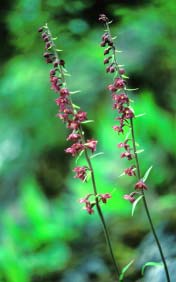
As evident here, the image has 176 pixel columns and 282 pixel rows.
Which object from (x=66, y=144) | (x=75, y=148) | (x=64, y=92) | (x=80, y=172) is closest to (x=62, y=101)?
(x=64, y=92)

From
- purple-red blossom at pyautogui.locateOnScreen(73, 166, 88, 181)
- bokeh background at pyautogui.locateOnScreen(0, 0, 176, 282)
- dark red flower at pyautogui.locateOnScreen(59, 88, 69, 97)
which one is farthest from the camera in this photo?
bokeh background at pyautogui.locateOnScreen(0, 0, 176, 282)

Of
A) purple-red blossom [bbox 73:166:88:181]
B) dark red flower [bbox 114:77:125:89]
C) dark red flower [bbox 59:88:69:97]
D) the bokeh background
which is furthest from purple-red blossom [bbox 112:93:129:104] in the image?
the bokeh background

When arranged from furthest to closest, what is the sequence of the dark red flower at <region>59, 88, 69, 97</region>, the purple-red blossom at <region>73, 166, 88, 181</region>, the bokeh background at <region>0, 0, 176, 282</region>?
the bokeh background at <region>0, 0, 176, 282</region>
the purple-red blossom at <region>73, 166, 88, 181</region>
the dark red flower at <region>59, 88, 69, 97</region>

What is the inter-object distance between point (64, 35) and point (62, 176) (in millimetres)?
1434

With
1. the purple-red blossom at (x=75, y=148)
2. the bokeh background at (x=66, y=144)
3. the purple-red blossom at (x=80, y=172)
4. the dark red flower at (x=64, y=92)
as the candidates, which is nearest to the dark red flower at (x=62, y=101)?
the dark red flower at (x=64, y=92)

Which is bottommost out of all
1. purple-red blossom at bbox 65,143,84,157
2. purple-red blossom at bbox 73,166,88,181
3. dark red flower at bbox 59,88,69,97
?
purple-red blossom at bbox 73,166,88,181

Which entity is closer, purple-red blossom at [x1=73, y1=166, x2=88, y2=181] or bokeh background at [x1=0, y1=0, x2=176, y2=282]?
purple-red blossom at [x1=73, y1=166, x2=88, y2=181]

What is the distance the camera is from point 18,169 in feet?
17.9

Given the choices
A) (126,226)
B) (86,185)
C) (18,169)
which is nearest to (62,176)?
(18,169)

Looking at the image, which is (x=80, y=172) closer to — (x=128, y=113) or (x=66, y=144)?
(x=128, y=113)

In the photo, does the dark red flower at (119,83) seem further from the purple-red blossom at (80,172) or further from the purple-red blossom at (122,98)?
the purple-red blossom at (80,172)

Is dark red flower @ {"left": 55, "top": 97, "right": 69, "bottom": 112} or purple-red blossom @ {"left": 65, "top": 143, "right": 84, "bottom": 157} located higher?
dark red flower @ {"left": 55, "top": 97, "right": 69, "bottom": 112}

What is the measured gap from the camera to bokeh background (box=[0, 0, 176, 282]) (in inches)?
153

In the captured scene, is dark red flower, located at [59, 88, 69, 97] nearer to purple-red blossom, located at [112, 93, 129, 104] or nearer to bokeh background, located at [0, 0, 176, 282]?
purple-red blossom, located at [112, 93, 129, 104]
